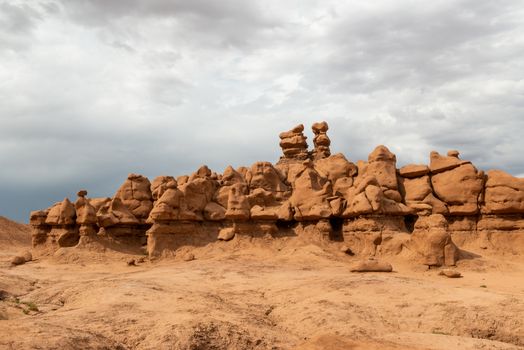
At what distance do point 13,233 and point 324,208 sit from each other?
29.7m

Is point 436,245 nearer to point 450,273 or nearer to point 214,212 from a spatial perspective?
point 450,273

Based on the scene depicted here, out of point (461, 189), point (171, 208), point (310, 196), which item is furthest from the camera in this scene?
point (461, 189)

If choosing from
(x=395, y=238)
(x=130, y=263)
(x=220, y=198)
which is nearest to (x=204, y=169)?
(x=220, y=198)

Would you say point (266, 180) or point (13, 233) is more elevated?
point (266, 180)

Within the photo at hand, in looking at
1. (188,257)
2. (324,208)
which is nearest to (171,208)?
(188,257)

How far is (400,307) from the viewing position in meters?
11.6

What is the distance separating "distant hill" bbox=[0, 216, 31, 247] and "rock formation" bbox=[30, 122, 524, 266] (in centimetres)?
1410

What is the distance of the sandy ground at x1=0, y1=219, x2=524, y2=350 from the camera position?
8.64 m

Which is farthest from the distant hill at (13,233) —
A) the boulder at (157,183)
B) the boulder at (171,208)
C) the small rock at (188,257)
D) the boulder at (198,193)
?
the small rock at (188,257)

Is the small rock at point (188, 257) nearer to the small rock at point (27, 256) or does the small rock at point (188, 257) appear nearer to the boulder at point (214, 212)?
the boulder at point (214, 212)

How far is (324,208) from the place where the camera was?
21969 mm

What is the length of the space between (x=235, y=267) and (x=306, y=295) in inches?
224

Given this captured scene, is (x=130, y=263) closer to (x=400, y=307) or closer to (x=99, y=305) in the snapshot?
(x=99, y=305)

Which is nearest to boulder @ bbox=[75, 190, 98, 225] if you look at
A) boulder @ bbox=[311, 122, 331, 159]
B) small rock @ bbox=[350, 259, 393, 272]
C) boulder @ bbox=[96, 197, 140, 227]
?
boulder @ bbox=[96, 197, 140, 227]
